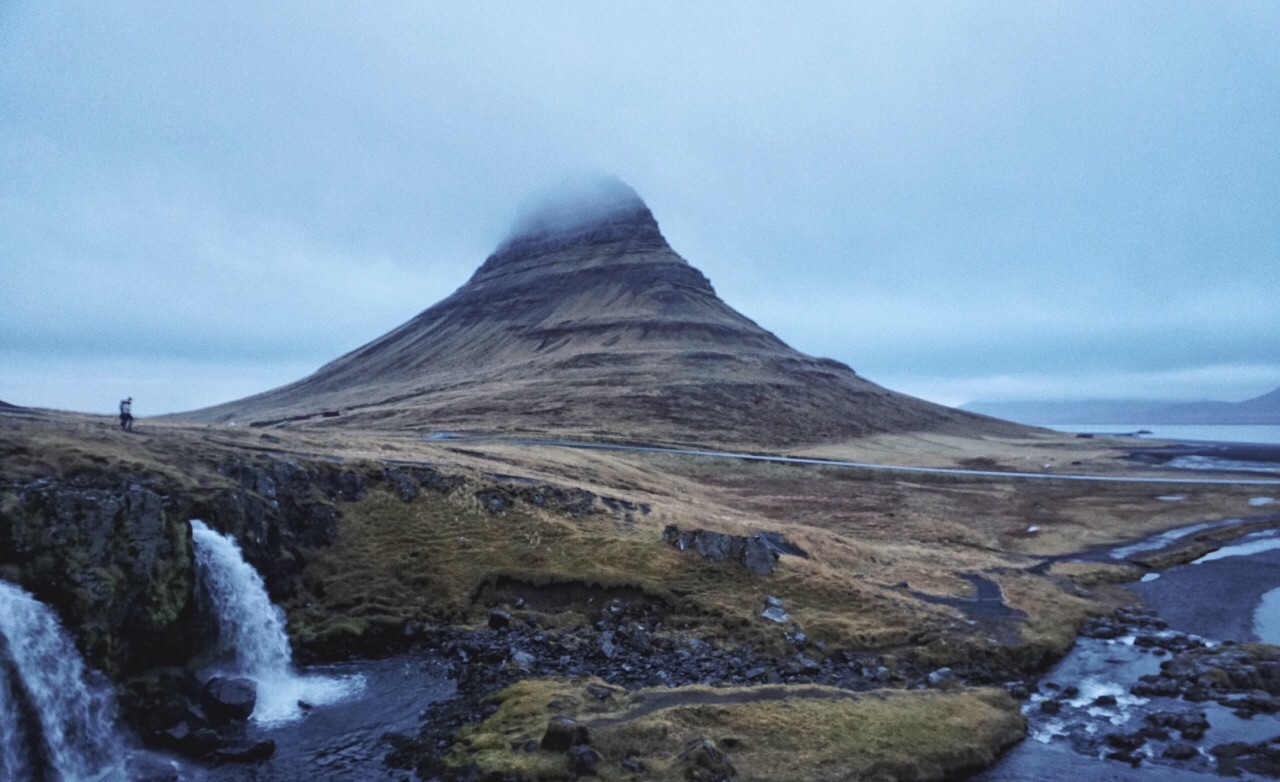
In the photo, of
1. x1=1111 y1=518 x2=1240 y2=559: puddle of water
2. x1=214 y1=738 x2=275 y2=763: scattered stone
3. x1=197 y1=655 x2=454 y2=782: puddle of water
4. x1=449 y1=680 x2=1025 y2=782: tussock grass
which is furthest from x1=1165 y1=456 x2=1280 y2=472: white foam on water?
x1=214 y1=738 x2=275 y2=763: scattered stone

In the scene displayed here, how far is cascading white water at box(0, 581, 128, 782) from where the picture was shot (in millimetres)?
21672

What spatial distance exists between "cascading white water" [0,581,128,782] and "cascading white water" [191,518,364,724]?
17.5 ft

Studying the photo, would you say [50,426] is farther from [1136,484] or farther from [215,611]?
[1136,484]

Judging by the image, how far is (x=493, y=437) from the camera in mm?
115188

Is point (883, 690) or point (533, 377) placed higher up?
point (533, 377)

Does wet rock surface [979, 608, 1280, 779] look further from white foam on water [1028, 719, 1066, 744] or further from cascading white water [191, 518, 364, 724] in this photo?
cascading white water [191, 518, 364, 724]

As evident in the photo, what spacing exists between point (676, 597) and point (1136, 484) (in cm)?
9302

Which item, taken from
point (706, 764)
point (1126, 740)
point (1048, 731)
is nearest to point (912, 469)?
point (1048, 731)

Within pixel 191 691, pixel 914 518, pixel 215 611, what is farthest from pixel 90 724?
pixel 914 518

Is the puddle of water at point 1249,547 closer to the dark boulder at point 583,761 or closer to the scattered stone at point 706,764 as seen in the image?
the scattered stone at point 706,764

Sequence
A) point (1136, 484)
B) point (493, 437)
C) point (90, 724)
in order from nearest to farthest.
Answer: point (90, 724) → point (1136, 484) → point (493, 437)

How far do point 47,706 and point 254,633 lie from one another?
9.06 metres

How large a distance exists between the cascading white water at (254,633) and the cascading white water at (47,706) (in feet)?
17.5

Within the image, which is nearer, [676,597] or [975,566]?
[676,597]
